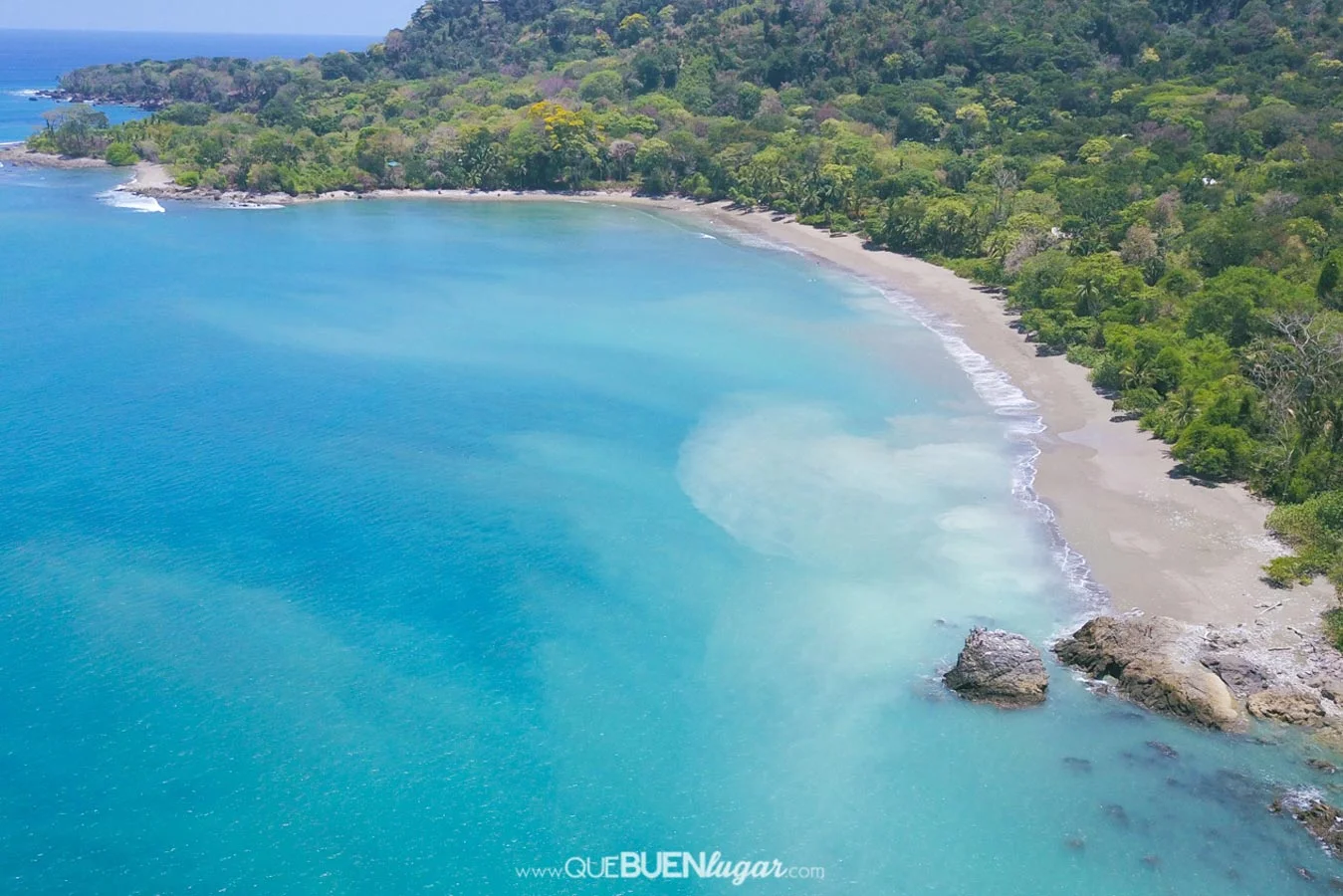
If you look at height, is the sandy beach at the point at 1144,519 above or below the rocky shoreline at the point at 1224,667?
above

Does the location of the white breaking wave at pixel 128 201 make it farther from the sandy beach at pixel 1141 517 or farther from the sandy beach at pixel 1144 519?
the sandy beach at pixel 1144 519

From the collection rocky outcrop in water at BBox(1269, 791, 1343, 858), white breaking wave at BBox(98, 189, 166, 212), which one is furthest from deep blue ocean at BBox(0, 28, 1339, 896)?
white breaking wave at BBox(98, 189, 166, 212)

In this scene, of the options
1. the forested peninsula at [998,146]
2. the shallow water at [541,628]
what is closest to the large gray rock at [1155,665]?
the shallow water at [541,628]

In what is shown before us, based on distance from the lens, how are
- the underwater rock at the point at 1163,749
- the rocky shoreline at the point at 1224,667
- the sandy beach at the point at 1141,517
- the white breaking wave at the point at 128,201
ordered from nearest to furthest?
the underwater rock at the point at 1163,749
the rocky shoreline at the point at 1224,667
the sandy beach at the point at 1141,517
the white breaking wave at the point at 128,201

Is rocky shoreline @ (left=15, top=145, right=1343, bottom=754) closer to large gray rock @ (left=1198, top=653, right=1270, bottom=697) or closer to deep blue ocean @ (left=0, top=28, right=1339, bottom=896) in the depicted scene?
large gray rock @ (left=1198, top=653, right=1270, bottom=697)

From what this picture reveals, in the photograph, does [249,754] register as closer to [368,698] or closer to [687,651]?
[368,698]

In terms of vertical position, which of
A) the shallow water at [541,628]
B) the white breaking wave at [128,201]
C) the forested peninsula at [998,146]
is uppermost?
the forested peninsula at [998,146]
